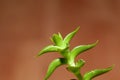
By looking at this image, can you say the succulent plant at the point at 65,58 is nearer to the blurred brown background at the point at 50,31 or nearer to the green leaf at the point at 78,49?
the green leaf at the point at 78,49

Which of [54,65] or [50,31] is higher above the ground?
[50,31]

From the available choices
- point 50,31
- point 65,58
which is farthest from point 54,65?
point 50,31

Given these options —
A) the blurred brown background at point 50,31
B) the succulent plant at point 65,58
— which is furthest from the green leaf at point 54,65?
the blurred brown background at point 50,31

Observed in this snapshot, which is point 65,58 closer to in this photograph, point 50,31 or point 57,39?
point 57,39

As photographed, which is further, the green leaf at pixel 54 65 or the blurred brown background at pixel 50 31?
the blurred brown background at pixel 50 31

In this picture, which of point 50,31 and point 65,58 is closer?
point 65,58

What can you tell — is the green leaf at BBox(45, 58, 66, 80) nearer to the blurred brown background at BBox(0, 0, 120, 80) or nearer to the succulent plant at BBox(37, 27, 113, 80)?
the succulent plant at BBox(37, 27, 113, 80)

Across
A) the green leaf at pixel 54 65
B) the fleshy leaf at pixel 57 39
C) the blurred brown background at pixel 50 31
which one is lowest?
the green leaf at pixel 54 65

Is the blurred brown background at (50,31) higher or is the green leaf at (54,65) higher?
the blurred brown background at (50,31)

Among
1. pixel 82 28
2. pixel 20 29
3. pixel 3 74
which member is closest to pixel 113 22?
pixel 82 28

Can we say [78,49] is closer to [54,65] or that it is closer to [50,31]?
[54,65]
